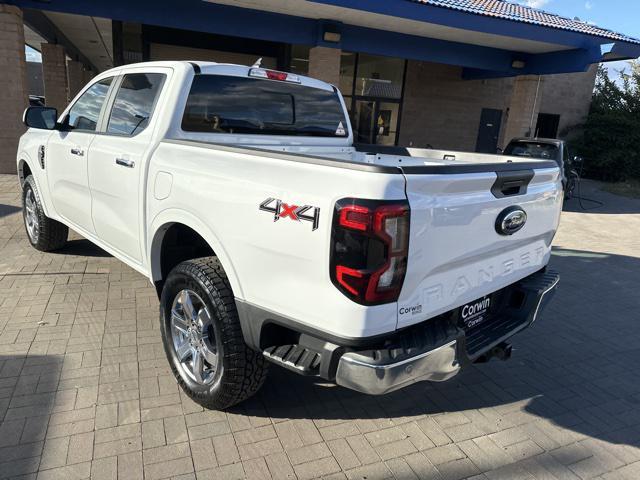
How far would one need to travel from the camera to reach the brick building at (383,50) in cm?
1058

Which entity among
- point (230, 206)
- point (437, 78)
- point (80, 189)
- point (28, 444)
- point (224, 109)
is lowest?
point (28, 444)

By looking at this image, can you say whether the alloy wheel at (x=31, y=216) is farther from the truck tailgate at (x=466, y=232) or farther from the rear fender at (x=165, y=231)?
the truck tailgate at (x=466, y=232)

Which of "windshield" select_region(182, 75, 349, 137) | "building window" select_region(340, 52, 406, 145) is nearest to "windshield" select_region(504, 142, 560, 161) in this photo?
"windshield" select_region(182, 75, 349, 137)

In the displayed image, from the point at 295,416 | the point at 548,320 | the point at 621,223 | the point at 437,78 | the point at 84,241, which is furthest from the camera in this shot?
the point at 437,78

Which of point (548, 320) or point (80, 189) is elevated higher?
point (80, 189)

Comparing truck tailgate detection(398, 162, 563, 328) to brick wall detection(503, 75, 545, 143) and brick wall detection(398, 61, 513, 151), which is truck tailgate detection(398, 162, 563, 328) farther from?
brick wall detection(398, 61, 513, 151)

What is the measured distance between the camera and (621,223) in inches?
430

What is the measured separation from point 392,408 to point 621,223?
10.2 meters

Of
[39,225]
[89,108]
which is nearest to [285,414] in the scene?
[89,108]

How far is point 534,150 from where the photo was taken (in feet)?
32.7

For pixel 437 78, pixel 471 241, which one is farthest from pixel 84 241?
pixel 437 78

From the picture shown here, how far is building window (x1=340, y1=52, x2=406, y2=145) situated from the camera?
1620 cm

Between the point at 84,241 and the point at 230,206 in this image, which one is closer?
the point at 230,206

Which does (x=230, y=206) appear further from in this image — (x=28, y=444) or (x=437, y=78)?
(x=437, y=78)
